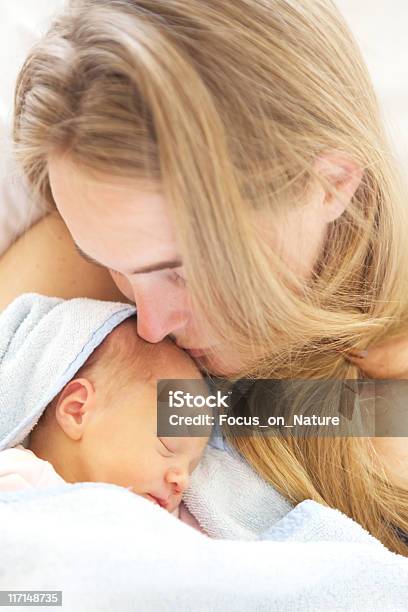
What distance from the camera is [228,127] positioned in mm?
695

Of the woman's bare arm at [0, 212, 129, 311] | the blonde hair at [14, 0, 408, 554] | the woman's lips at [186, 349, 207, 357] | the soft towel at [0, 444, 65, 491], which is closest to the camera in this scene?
the blonde hair at [14, 0, 408, 554]

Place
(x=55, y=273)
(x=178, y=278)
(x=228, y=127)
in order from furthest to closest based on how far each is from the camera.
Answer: (x=55, y=273), (x=178, y=278), (x=228, y=127)

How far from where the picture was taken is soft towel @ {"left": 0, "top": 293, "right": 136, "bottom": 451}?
0.89 meters

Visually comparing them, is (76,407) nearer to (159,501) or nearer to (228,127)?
(159,501)

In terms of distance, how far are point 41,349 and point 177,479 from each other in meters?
0.23

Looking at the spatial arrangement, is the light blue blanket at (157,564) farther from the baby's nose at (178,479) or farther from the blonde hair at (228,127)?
the blonde hair at (228,127)

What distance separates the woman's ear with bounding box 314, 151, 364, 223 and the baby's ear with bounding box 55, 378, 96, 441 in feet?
1.03

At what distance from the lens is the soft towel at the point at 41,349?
0.89 meters

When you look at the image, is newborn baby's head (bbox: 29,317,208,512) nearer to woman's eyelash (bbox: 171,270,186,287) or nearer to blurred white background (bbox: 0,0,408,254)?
woman's eyelash (bbox: 171,270,186,287)

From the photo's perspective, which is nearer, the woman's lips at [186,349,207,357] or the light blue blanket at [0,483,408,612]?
the light blue blanket at [0,483,408,612]

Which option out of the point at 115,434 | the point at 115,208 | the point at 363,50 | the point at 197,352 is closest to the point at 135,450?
the point at 115,434

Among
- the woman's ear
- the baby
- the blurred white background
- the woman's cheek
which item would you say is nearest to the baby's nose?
the baby

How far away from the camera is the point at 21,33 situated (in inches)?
43.6

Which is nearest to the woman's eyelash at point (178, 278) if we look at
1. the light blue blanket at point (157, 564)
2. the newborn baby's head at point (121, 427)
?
the newborn baby's head at point (121, 427)
